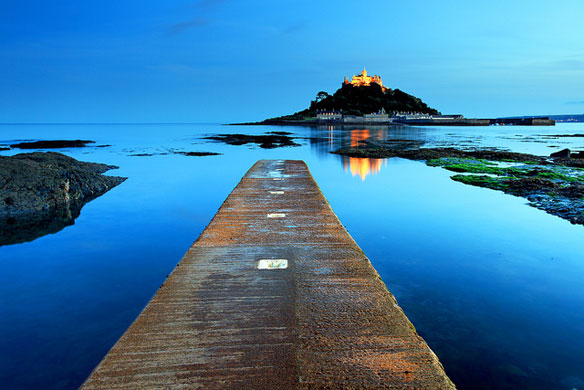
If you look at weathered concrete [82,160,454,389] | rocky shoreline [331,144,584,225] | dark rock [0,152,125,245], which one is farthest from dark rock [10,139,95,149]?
weathered concrete [82,160,454,389]

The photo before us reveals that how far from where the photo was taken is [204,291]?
5.54m

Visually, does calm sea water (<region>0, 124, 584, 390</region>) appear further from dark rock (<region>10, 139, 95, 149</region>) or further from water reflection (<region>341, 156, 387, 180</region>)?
dark rock (<region>10, 139, 95, 149</region>)

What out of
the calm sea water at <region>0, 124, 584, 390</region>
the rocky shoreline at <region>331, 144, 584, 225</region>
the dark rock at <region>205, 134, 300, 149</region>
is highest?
the dark rock at <region>205, 134, 300, 149</region>

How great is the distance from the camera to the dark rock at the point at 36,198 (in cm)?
1429

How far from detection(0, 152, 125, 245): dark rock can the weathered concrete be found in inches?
429

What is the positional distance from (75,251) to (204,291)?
9064 millimetres

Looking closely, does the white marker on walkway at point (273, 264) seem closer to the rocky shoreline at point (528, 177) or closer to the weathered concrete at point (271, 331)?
the weathered concrete at point (271, 331)

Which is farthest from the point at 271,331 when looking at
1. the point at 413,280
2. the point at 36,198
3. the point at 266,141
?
the point at 266,141

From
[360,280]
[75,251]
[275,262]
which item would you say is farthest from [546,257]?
[75,251]

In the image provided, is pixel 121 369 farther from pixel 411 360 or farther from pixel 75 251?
pixel 75 251

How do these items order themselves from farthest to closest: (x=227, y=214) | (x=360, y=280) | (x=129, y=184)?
(x=129, y=184) < (x=227, y=214) < (x=360, y=280)

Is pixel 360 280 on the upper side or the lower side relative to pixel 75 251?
upper

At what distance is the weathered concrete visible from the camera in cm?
354

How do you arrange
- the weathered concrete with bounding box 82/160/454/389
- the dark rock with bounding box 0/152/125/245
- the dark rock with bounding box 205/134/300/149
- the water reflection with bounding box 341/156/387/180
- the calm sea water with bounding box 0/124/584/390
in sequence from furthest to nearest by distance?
the dark rock with bounding box 205/134/300/149 < the water reflection with bounding box 341/156/387/180 < the dark rock with bounding box 0/152/125/245 < the calm sea water with bounding box 0/124/584/390 < the weathered concrete with bounding box 82/160/454/389
